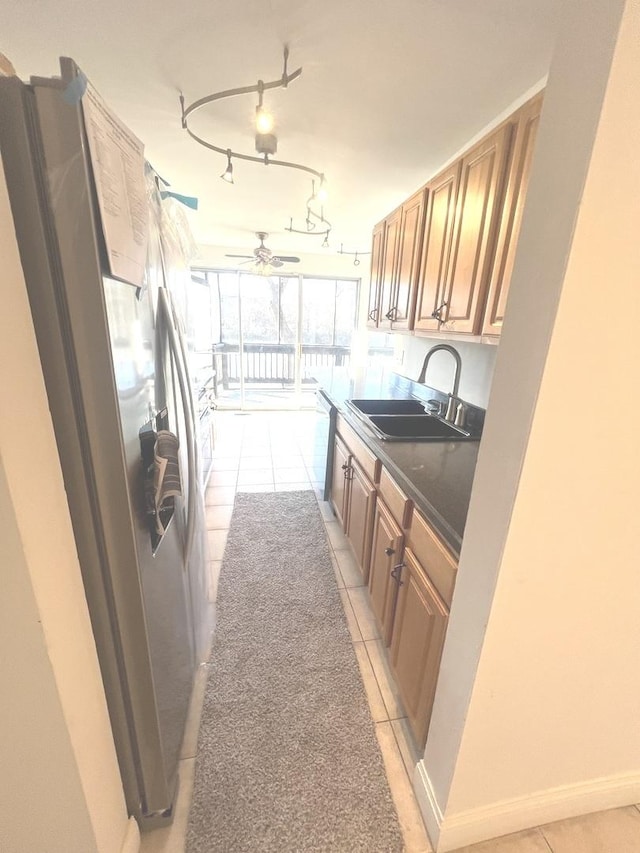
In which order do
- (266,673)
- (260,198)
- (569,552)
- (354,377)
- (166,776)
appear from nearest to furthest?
1. (569,552)
2. (166,776)
3. (266,673)
4. (260,198)
5. (354,377)

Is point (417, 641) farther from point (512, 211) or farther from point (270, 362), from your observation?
point (270, 362)

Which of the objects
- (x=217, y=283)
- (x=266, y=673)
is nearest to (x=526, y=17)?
(x=266, y=673)

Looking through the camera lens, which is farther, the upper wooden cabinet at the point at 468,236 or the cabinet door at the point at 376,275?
the cabinet door at the point at 376,275

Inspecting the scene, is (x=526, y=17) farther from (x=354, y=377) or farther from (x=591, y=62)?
(x=354, y=377)

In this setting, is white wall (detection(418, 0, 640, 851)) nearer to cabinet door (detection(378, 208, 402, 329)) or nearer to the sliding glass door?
cabinet door (detection(378, 208, 402, 329))

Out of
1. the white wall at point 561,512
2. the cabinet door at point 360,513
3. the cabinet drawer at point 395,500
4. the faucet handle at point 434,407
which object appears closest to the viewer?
the white wall at point 561,512

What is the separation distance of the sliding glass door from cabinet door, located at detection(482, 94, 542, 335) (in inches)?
158

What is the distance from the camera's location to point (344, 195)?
112 inches

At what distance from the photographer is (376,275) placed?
9.11 feet

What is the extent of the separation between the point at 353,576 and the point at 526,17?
248cm

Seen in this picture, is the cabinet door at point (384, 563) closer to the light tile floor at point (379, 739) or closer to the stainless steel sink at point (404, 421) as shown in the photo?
the light tile floor at point (379, 739)

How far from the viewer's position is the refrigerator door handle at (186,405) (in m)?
1.01

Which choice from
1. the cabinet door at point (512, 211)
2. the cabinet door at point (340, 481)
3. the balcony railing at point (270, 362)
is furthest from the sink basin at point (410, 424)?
the balcony railing at point (270, 362)

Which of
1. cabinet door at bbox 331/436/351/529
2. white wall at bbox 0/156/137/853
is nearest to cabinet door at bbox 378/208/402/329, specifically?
cabinet door at bbox 331/436/351/529
